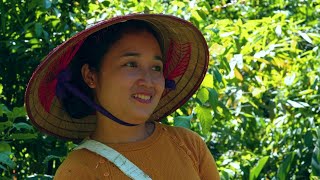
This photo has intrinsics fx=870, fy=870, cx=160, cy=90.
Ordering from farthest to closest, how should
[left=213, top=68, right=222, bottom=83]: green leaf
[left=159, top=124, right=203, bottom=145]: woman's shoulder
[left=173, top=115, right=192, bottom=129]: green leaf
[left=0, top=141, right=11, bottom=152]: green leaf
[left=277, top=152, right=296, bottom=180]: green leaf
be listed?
[left=277, top=152, right=296, bottom=180]: green leaf → [left=213, top=68, right=222, bottom=83]: green leaf → [left=173, top=115, right=192, bottom=129]: green leaf → [left=0, top=141, right=11, bottom=152]: green leaf → [left=159, top=124, right=203, bottom=145]: woman's shoulder

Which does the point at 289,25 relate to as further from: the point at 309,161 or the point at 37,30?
the point at 37,30

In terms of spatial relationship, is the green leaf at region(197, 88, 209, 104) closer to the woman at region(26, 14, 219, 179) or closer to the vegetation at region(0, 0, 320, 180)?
the vegetation at region(0, 0, 320, 180)

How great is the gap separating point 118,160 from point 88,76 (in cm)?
28

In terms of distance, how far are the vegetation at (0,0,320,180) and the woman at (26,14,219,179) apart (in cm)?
27

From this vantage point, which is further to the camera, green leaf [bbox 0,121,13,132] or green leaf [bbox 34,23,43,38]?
green leaf [bbox 34,23,43,38]

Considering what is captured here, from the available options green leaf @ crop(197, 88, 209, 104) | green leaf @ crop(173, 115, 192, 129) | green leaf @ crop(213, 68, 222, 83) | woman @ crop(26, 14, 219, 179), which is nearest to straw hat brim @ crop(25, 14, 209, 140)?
woman @ crop(26, 14, 219, 179)

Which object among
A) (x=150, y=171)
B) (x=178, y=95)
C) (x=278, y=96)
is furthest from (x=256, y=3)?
(x=150, y=171)

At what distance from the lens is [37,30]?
3.15 m

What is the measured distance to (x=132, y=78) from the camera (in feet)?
7.48

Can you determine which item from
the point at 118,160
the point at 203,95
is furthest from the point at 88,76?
the point at 203,95

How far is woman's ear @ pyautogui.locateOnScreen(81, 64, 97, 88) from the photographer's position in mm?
2393

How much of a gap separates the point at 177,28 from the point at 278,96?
2.04 m

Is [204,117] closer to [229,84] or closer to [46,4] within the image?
[46,4]

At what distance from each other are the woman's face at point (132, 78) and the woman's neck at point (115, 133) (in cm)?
5
